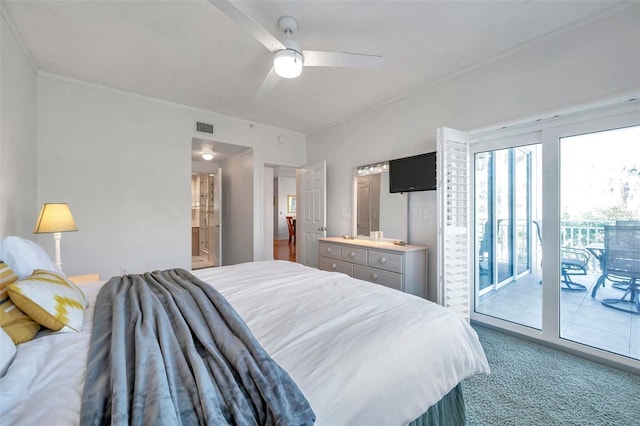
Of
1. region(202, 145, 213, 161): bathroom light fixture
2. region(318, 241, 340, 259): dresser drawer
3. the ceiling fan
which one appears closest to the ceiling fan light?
the ceiling fan

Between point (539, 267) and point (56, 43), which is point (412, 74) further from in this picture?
point (56, 43)

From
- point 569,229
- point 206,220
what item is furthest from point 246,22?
point 206,220

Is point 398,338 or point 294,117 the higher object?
point 294,117

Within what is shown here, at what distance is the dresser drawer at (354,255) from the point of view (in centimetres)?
336

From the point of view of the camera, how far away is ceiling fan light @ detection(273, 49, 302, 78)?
1.89 metres

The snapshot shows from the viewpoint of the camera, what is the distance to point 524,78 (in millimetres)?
2471

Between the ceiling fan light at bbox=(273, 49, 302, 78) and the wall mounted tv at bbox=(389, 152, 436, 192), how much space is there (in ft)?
6.10

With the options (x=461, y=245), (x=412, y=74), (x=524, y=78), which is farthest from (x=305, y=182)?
(x=524, y=78)

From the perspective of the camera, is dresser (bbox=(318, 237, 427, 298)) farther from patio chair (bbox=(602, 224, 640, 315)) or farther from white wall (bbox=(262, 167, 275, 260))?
white wall (bbox=(262, 167, 275, 260))

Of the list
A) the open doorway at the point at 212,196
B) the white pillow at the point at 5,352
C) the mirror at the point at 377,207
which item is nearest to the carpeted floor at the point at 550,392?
the mirror at the point at 377,207

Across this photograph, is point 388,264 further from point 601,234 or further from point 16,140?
point 16,140

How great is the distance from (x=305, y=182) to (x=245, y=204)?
3.79 feet

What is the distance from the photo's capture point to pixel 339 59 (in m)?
2.04

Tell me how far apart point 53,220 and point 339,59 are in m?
2.69
